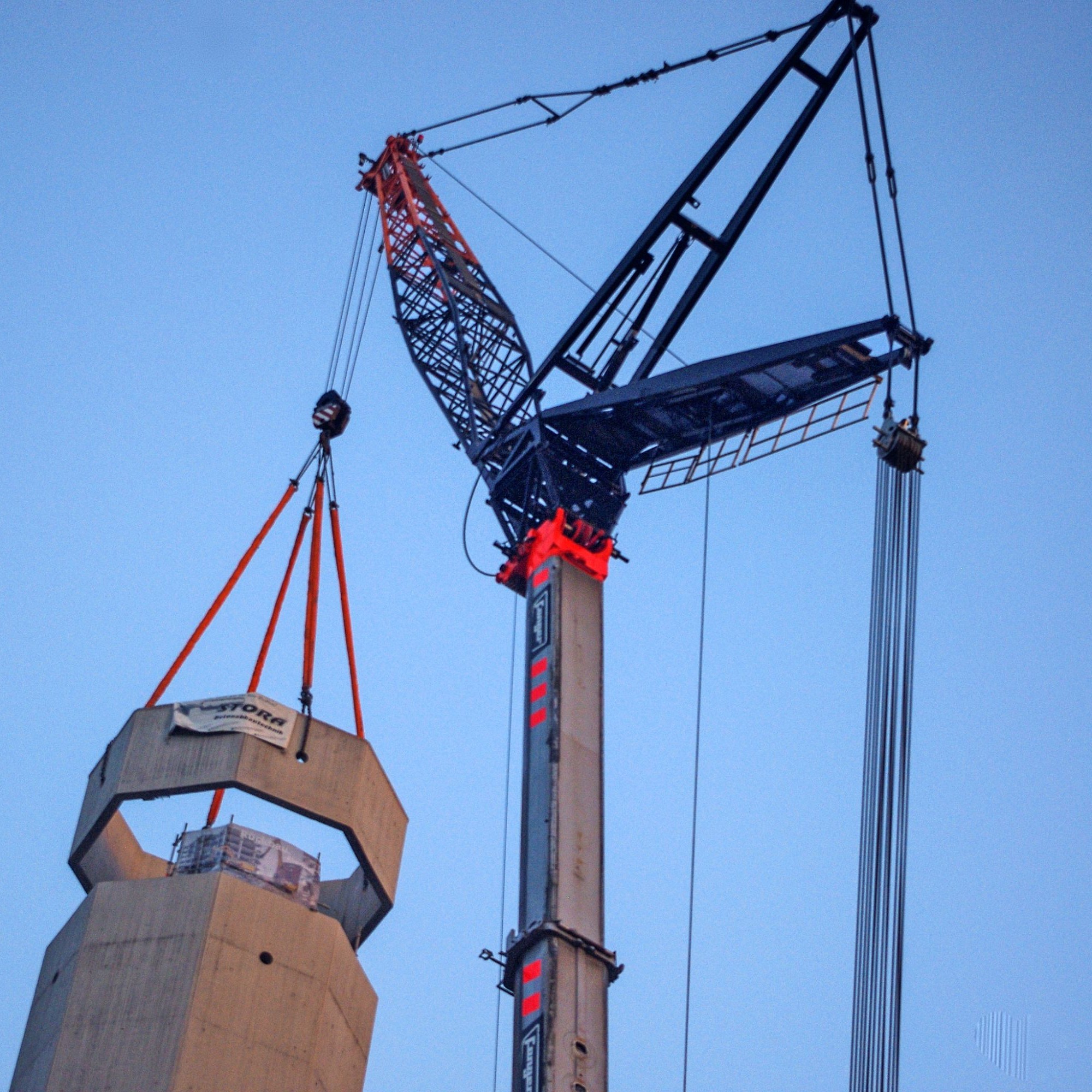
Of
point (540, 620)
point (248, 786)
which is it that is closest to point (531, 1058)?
point (248, 786)

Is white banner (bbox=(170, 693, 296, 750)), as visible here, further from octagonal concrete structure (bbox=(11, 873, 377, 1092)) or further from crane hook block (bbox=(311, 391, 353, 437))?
crane hook block (bbox=(311, 391, 353, 437))

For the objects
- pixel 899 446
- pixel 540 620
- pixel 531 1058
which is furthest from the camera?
pixel 540 620

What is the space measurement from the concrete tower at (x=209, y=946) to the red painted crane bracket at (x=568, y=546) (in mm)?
6265

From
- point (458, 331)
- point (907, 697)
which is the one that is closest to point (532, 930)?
point (907, 697)

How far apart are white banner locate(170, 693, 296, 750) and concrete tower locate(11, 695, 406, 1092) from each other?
100 mm

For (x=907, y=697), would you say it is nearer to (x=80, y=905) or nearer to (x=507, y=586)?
(x=507, y=586)

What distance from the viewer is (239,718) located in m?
33.8

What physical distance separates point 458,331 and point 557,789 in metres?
17.0

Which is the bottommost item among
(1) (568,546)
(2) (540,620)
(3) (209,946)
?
(3) (209,946)

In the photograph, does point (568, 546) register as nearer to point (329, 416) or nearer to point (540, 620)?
point (540, 620)

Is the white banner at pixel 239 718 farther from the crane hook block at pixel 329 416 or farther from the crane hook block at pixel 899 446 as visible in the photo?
the crane hook block at pixel 899 446

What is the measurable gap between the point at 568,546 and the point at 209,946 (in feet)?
40.2

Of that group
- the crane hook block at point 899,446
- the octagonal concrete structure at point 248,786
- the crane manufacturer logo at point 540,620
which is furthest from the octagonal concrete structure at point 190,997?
the crane hook block at point 899,446

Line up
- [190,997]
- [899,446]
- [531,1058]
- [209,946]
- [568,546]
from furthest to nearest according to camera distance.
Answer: [568,546] → [899,446] → [209,946] → [531,1058] → [190,997]
